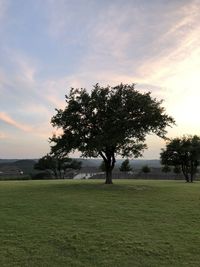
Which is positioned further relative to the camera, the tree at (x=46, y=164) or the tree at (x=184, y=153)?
the tree at (x=46, y=164)

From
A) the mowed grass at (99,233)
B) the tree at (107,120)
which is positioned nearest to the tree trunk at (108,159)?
the tree at (107,120)

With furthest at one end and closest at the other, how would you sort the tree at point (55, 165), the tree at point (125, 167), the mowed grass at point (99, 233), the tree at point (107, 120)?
the tree at point (55, 165) < the tree at point (125, 167) < the tree at point (107, 120) < the mowed grass at point (99, 233)

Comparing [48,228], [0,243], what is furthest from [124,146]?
[0,243]

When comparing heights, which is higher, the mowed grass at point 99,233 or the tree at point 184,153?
the tree at point 184,153

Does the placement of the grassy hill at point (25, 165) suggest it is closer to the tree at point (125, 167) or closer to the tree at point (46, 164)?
the tree at point (46, 164)

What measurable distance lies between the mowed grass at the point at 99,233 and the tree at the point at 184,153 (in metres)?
38.0

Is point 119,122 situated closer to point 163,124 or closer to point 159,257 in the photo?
point 163,124

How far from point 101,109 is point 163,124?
570 centimetres

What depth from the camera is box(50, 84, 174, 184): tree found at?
1266 inches

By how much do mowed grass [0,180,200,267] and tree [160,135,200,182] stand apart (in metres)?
38.0

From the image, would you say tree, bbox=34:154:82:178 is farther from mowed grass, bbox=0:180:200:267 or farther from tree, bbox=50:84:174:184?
mowed grass, bbox=0:180:200:267

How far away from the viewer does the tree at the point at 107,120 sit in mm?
32156

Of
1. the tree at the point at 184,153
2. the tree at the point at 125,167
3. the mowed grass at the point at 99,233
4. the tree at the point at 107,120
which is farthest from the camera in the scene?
the tree at the point at 125,167

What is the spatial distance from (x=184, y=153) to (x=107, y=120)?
2856 centimetres
